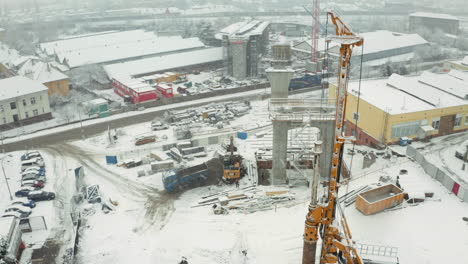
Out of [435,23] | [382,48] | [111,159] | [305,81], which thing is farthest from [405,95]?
[435,23]

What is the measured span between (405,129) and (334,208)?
1887cm

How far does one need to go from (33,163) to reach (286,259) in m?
21.8

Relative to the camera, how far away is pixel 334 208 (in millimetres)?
15594

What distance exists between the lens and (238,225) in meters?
21.9

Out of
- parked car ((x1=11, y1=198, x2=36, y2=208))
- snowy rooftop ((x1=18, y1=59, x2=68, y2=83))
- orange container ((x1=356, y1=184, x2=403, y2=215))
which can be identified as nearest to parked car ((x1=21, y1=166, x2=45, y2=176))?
parked car ((x1=11, y1=198, x2=36, y2=208))

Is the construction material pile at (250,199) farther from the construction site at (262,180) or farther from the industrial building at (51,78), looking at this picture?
the industrial building at (51,78)

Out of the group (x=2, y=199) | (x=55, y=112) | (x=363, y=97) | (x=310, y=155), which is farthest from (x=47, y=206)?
(x=363, y=97)

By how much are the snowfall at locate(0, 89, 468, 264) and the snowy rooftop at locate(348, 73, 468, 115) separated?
15.7 feet

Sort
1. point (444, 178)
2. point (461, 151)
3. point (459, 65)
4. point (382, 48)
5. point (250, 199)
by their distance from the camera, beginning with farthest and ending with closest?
point (382, 48) → point (459, 65) → point (461, 151) → point (250, 199) → point (444, 178)

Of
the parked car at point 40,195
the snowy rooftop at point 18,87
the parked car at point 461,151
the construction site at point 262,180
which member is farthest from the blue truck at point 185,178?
the snowy rooftop at point 18,87

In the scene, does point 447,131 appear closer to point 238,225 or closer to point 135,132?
point 238,225

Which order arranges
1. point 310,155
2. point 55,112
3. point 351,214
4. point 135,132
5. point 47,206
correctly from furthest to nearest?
point 55,112 → point 135,132 → point 310,155 → point 47,206 → point 351,214

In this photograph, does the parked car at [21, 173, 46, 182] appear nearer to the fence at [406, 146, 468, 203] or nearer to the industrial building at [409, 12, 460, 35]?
the fence at [406, 146, 468, 203]

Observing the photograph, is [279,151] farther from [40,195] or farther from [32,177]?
[32,177]
